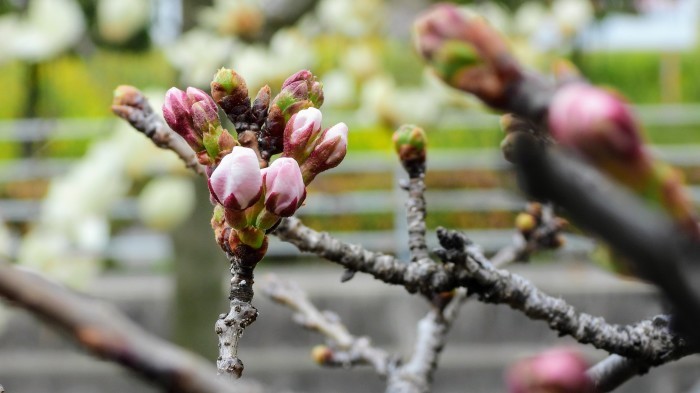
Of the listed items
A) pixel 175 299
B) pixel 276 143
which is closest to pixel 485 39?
pixel 276 143

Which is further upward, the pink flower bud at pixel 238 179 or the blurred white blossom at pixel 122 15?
the blurred white blossom at pixel 122 15

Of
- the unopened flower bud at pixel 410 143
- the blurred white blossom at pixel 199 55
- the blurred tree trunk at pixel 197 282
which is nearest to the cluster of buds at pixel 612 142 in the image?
the unopened flower bud at pixel 410 143

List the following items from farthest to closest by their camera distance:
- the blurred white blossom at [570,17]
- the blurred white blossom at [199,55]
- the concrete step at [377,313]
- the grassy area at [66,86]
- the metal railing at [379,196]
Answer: the grassy area at [66,86] < the metal railing at [379,196] < the concrete step at [377,313] < the blurred white blossom at [570,17] < the blurred white blossom at [199,55]

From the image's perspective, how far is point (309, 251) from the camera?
1.42ft

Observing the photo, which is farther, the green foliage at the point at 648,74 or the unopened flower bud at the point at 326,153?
the green foliage at the point at 648,74

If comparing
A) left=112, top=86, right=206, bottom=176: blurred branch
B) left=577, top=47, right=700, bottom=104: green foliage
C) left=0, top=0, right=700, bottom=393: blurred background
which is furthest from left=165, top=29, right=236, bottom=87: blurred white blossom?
left=577, top=47, right=700, bottom=104: green foliage

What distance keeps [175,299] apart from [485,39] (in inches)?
70.8

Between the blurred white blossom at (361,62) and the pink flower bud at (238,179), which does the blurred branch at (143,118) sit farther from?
the blurred white blossom at (361,62)

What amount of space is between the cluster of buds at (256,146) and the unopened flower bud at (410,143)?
0.24ft

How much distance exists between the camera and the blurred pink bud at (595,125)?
0.17 metres

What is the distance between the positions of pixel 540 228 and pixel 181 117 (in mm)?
349

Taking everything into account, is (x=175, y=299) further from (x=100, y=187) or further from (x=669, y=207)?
(x=669, y=207)

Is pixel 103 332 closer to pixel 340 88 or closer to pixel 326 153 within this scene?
pixel 326 153

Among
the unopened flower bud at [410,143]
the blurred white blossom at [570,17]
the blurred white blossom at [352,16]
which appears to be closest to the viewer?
the unopened flower bud at [410,143]
